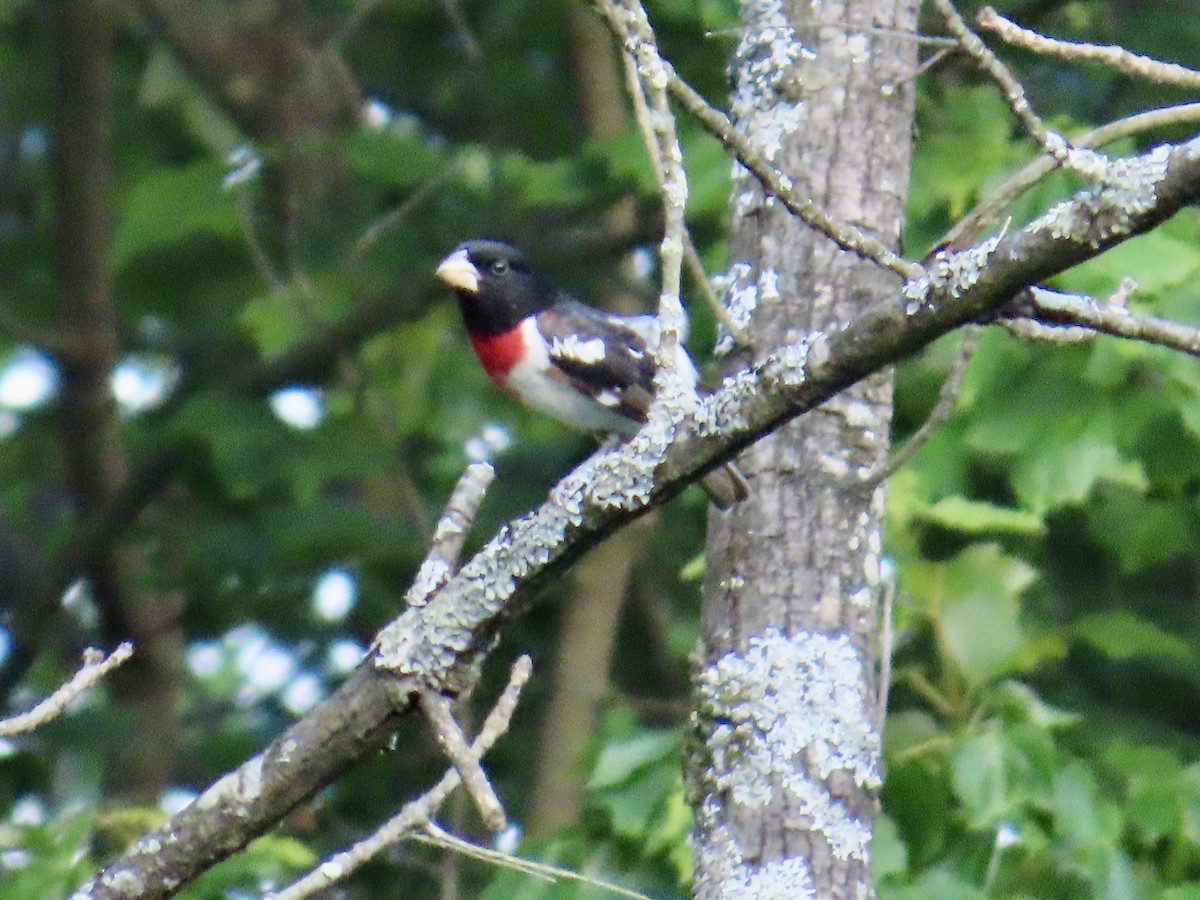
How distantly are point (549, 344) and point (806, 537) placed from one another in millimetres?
1857

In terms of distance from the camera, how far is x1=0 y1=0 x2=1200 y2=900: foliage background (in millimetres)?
3988

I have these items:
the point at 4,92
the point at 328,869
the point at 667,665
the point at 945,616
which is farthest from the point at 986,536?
the point at 4,92

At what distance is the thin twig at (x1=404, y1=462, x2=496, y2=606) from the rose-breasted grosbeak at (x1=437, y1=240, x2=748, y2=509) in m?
1.86

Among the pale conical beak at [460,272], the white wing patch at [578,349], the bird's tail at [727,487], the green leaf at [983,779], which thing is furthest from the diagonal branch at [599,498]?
the pale conical beak at [460,272]

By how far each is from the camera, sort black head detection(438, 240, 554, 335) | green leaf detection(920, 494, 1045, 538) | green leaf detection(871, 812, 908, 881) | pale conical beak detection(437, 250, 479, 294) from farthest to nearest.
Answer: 1. black head detection(438, 240, 554, 335)
2. pale conical beak detection(437, 250, 479, 294)
3. green leaf detection(920, 494, 1045, 538)
4. green leaf detection(871, 812, 908, 881)

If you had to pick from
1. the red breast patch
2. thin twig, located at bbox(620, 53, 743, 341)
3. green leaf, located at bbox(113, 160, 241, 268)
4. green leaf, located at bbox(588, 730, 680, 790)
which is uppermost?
green leaf, located at bbox(113, 160, 241, 268)

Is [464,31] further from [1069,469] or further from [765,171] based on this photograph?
[765,171]

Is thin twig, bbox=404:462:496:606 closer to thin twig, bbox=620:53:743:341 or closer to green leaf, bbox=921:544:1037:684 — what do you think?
thin twig, bbox=620:53:743:341

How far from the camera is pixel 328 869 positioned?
2246 mm

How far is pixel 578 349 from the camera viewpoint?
4801 mm

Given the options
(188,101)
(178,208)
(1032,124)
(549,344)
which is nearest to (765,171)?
(1032,124)

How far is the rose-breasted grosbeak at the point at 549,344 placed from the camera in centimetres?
470

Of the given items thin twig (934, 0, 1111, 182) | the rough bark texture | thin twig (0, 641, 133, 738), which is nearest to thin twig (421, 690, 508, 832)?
thin twig (0, 641, 133, 738)

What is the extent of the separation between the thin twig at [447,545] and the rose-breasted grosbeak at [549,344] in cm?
186
